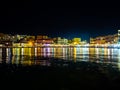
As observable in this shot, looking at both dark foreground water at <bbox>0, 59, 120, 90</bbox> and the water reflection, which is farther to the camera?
the water reflection

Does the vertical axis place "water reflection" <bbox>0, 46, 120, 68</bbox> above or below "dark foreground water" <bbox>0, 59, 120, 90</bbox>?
above

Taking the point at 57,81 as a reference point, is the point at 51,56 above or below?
above

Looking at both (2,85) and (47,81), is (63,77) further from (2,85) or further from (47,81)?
(2,85)

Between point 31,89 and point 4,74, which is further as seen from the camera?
point 4,74

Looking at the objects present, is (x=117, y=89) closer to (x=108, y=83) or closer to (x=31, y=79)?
(x=108, y=83)

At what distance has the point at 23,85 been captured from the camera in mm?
17250

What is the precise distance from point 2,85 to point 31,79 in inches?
98.2

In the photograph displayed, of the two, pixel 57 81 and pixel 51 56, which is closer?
pixel 57 81

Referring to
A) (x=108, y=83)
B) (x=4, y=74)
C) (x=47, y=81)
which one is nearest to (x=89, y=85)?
(x=108, y=83)

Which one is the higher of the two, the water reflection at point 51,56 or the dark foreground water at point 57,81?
the water reflection at point 51,56

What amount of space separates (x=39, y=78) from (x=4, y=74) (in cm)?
292

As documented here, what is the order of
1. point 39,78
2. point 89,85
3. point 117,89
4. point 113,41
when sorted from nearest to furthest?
point 117,89, point 89,85, point 39,78, point 113,41

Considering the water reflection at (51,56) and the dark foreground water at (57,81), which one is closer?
the dark foreground water at (57,81)

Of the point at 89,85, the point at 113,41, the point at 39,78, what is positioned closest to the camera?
the point at 89,85
